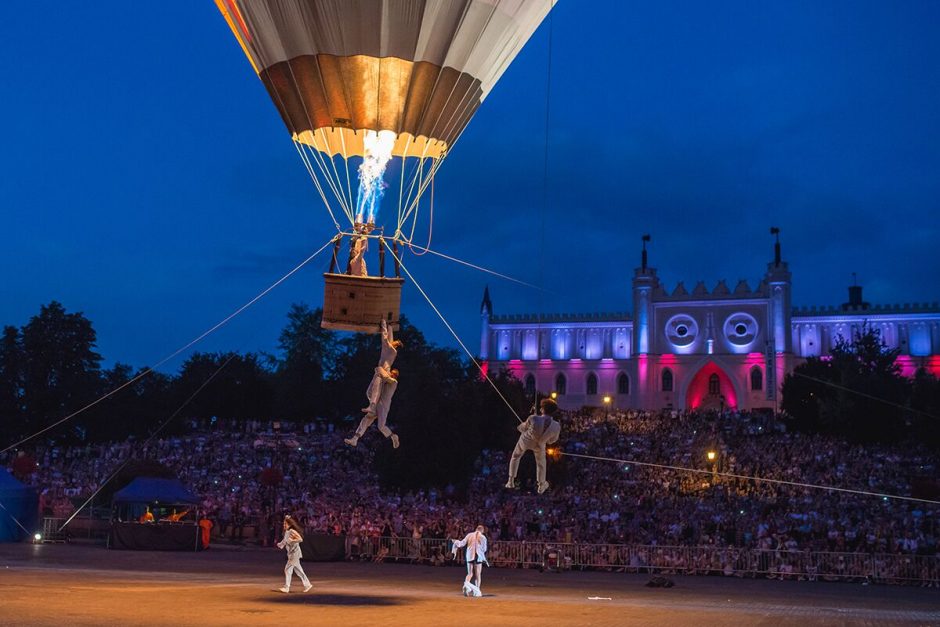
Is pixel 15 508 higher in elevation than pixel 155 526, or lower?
higher

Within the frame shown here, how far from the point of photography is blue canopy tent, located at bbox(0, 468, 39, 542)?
2984 cm

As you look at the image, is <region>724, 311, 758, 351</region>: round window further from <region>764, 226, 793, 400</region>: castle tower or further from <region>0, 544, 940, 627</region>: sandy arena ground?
<region>0, 544, 940, 627</region>: sandy arena ground

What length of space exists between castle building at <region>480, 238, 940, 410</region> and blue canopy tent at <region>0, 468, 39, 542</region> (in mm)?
50653

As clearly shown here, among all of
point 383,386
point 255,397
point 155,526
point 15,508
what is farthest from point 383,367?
→ point 255,397

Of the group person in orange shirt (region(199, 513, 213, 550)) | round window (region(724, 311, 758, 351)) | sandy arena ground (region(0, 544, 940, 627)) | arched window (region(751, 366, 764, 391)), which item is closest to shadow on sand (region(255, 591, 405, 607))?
sandy arena ground (region(0, 544, 940, 627))

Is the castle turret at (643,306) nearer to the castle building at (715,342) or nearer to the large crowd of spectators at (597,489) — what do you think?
the castle building at (715,342)

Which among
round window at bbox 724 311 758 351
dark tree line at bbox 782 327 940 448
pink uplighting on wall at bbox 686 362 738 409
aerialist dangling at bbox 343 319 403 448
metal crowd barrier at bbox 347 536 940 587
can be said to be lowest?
metal crowd barrier at bbox 347 536 940 587

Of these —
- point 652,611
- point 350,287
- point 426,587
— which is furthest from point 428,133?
point 426,587

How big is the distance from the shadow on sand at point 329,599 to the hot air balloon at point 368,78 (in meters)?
4.83

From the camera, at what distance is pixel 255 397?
6294 centimetres

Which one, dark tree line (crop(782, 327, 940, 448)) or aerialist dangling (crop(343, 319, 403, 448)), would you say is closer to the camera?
aerialist dangling (crop(343, 319, 403, 448))

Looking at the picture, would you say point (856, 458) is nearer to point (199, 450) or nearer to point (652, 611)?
point (652, 611)

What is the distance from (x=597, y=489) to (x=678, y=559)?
1023 cm

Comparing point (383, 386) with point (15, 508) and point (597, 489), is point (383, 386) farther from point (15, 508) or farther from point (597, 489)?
point (597, 489)
